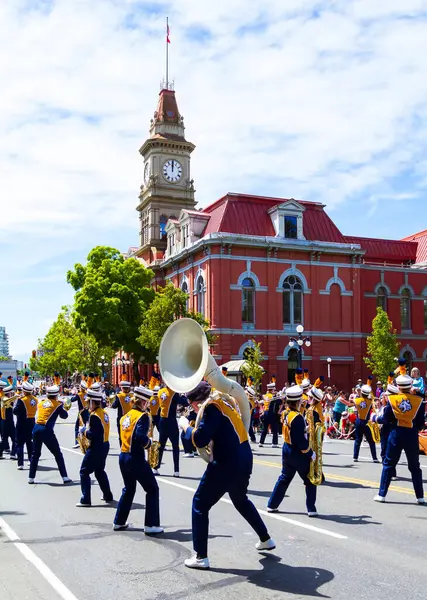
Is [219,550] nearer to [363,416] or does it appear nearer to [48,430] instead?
[48,430]

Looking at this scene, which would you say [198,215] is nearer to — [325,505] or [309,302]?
[309,302]

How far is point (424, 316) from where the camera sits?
47938 millimetres

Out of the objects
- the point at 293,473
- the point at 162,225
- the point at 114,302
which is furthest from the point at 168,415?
the point at 162,225

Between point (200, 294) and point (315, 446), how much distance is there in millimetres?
33663

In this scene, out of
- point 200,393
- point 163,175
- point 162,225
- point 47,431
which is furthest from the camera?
point 163,175

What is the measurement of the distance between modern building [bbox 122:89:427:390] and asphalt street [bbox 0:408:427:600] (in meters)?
29.1

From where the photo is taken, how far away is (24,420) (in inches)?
585

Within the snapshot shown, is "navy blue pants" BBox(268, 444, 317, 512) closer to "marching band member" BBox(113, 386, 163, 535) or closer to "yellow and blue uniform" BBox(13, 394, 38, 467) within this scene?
"marching band member" BBox(113, 386, 163, 535)

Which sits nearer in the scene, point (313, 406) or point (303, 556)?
point (303, 556)

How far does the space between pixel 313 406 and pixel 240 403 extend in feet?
14.1

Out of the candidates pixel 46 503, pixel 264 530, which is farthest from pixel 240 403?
pixel 46 503

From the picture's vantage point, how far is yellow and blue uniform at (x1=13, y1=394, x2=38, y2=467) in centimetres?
1470

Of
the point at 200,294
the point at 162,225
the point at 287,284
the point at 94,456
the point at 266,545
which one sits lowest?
the point at 266,545

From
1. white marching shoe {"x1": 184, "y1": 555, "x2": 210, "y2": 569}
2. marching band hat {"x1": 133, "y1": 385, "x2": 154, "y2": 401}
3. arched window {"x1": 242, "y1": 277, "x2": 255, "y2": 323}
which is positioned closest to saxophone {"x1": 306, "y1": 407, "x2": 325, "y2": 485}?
marching band hat {"x1": 133, "y1": 385, "x2": 154, "y2": 401}
